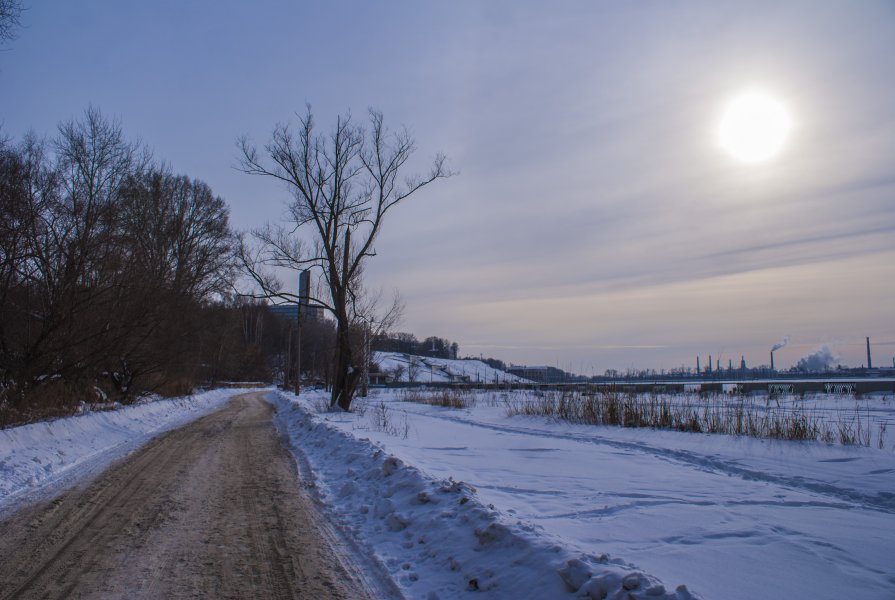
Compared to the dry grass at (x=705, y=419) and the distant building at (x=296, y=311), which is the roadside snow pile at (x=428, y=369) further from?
the dry grass at (x=705, y=419)

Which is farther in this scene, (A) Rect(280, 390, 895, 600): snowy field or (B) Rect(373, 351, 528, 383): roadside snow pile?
(B) Rect(373, 351, 528, 383): roadside snow pile

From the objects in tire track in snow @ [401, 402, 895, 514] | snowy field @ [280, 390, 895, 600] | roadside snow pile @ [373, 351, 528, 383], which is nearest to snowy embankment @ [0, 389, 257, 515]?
snowy field @ [280, 390, 895, 600]

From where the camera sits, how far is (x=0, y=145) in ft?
38.8

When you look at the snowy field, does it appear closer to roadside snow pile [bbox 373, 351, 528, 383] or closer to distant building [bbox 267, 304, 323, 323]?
distant building [bbox 267, 304, 323, 323]

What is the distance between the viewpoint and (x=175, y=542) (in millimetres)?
5277

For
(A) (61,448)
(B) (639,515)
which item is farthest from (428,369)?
(B) (639,515)

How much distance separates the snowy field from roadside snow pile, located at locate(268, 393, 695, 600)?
0.02 meters

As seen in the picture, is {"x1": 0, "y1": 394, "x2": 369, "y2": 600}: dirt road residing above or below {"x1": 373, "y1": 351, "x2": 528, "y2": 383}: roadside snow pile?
below

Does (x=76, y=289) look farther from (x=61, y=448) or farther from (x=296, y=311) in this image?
(x=296, y=311)

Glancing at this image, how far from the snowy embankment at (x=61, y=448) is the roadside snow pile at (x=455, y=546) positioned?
4.12 m

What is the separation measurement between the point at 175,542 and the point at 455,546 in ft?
8.80

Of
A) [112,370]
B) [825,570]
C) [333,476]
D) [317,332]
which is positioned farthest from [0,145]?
[317,332]

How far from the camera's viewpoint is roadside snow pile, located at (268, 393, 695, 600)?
3734 millimetres

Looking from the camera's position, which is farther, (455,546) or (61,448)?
(61,448)
